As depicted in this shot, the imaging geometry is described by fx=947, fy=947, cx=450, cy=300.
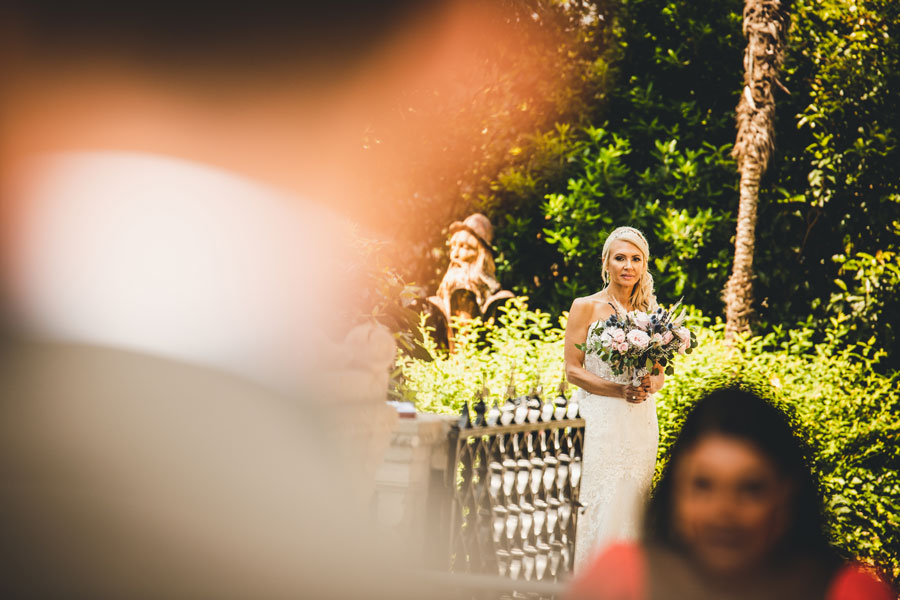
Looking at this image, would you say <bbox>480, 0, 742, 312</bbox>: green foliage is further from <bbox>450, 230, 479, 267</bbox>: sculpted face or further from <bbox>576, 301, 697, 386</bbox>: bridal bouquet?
<bbox>576, 301, 697, 386</bbox>: bridal bouquet

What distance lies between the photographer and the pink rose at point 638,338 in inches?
214

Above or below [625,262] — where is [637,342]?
below

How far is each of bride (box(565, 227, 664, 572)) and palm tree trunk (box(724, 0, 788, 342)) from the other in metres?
7.03

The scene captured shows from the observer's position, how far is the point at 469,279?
14.2 meters

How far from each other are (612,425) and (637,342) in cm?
57

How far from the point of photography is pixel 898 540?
8.60m

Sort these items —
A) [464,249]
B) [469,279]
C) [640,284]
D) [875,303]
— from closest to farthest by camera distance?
[640,284] → [875,303] → [469,279] → [464,249]

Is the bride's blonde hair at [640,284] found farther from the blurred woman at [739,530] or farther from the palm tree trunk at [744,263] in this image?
the palm tree trunk at [744,263]

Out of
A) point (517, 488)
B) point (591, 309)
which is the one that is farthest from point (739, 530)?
point (591, 309)

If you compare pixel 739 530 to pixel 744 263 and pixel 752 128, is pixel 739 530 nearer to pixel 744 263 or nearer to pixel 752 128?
pixel 744 263

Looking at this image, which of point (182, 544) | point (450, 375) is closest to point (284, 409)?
point (182, 544)

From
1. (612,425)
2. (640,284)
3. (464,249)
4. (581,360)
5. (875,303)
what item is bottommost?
(612,425)

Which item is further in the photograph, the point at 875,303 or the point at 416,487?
the point at 875,303

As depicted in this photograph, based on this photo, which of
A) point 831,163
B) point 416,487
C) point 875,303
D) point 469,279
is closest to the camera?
point 416,487
